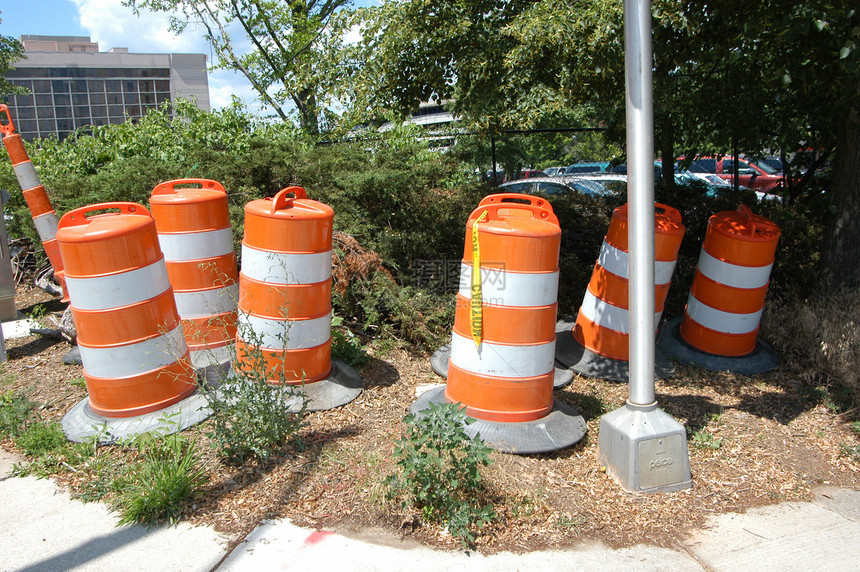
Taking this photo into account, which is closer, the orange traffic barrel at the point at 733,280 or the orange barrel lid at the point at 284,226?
the orange barrel lid at the point at 284,226

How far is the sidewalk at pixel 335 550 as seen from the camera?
9.60ft

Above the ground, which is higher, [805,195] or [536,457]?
[805,195]

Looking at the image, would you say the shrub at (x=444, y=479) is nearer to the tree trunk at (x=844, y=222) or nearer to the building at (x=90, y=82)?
the tree trunk at (x=844, y=222)

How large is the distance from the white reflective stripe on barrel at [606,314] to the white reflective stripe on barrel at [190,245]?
3389 millimetres

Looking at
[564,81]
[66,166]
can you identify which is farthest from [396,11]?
[66,166]

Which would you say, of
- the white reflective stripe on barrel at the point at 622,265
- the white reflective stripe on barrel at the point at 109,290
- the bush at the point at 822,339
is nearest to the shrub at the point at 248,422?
the white reflective stripe on barrel at the point at 109,290

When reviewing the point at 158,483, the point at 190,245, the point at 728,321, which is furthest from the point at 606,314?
the point at 158,483

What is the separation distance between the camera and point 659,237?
17.1 feet

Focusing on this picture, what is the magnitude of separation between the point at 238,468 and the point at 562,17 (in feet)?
14.5

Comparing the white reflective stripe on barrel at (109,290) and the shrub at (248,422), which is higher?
the white reflective stripe on barrel at (109,290)

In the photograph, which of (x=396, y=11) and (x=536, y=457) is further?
(x=396, y=11)

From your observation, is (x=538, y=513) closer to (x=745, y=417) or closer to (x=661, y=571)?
(x=661, y=571)

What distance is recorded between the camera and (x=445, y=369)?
532 centimetres

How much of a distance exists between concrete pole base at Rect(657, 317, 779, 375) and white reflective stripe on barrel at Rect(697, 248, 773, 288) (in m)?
0.67
